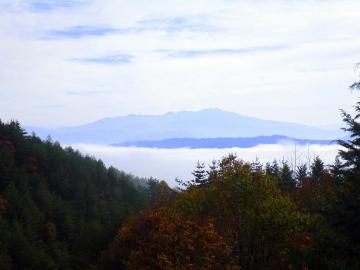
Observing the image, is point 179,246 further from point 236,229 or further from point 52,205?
point 52,205

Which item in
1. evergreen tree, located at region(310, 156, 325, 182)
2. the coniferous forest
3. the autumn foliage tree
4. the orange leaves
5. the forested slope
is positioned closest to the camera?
the coniferous forest

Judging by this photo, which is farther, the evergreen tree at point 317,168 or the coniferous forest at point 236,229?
the evergreen tree at point 317,168

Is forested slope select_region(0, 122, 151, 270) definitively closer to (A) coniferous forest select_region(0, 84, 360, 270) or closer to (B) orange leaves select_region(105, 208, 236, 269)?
(A) coniferous forest select_region(0, 84, 360, 270)

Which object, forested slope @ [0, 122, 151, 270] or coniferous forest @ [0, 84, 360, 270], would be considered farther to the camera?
forested slope @ [0, 122, 151, 270]

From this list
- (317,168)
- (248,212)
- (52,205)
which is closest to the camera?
(248,212)

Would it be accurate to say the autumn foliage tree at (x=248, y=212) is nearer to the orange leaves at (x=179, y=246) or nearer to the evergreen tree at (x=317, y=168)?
the orange leaves at (x=179, y=246)

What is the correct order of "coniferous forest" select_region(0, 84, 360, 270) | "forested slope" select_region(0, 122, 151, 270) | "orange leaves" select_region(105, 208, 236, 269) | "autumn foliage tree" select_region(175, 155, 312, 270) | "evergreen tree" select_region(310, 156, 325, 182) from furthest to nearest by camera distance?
"evergreen tree" select_region(310, 156, 325, 182), "forested slope" select_region(0, 122, 151, 270), "orange leaves" select_region(105, 208, 236, 269), "autumn foliage tree" select_region(175, 155, 312, 270), "coniferous forest" select_region(0, 84, 360, 270)

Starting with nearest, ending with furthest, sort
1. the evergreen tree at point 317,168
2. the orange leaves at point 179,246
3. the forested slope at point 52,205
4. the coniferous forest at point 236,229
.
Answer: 1. the coniferous forest at point 236,229
2. the orange leaves at point 179,246
3. the forested slope at point 52,205
4. the evergreen tree at point 317,168

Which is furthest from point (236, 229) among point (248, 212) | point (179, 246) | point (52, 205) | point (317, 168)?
point (52, 205)

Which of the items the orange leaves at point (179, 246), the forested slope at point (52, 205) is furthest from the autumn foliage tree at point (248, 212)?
the forested slope at point (52, 205)

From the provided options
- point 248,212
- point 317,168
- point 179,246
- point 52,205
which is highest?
point 317,168

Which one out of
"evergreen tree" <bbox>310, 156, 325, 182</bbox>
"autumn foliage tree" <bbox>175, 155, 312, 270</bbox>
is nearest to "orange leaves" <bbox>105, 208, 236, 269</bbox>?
"autumn foliage tree" <bbox>175, 155, 312, 270</bbox>

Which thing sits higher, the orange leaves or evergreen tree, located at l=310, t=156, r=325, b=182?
evergreen tree, located at l=310, t=156, r=325, b=182

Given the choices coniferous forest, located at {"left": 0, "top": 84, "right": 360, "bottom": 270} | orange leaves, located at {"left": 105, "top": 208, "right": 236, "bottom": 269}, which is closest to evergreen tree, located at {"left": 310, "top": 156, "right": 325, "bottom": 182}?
coniferous forest, located at {"left": 0, "top": 84, "right": 360, "bottom": 270}
